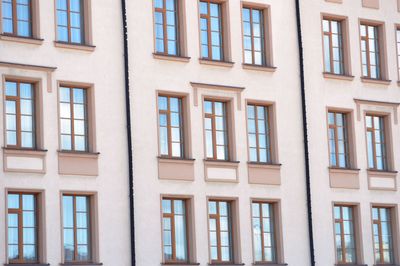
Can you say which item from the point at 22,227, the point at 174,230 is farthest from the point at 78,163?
the point at 174,230

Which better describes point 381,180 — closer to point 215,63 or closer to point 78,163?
point 215,63

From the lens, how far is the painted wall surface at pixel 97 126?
33.9 metres

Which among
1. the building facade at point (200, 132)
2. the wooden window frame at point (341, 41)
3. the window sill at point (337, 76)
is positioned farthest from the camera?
the wooden window frame at point (341, 41)

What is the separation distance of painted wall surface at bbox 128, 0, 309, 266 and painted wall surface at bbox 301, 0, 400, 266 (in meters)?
0.53

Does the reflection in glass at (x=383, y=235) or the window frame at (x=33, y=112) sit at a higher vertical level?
the window frame at (x=33, y=112)

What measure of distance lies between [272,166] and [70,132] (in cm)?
682

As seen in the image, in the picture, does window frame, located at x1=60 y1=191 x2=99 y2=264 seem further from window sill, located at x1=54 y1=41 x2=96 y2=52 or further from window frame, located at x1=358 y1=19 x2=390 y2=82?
window frame, located at x1=358 y1=19 x2=390 y2=82

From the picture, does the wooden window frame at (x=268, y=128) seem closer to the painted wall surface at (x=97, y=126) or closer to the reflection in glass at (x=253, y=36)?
the reflection in glass at (x=253, y=36)

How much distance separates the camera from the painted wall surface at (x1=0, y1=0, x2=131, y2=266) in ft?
111

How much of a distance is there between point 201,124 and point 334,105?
17.4 ft

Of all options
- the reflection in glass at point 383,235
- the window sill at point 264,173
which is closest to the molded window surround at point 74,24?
the window sill at point 264,173

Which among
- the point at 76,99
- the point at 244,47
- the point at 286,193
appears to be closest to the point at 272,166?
the point at 286,193

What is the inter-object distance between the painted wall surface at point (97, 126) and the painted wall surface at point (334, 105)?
22.9ft

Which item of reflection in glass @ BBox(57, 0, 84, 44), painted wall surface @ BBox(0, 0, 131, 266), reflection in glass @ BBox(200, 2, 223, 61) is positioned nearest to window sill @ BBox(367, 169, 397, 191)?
reflection in glass @ BBox(200, 2, 223, 61)
